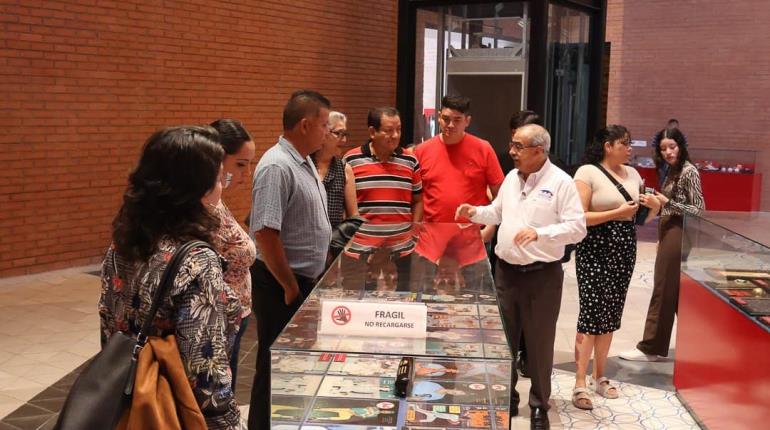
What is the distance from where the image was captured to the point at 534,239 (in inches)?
138

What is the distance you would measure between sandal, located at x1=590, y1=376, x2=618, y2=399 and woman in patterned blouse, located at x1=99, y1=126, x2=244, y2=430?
3.29 m

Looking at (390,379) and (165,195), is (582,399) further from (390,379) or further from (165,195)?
(165,195)

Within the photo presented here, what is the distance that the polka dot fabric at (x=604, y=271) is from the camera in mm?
4395

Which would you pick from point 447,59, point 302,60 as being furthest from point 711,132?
point 302,60

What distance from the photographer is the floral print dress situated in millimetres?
1714

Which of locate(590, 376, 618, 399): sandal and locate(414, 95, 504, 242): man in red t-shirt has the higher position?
locate(414, 95, 504, 242): man in red t-shirt

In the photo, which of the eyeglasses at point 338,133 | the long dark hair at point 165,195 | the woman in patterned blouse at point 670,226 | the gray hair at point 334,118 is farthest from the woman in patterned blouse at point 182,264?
the woman in patterned blouse at point 670,226

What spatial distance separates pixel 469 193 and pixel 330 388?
9.35 feet

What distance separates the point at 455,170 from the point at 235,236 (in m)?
2.14

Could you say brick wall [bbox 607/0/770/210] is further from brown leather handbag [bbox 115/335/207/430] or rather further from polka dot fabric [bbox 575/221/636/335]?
brown leather handbag [bbox 115/335/207/430]

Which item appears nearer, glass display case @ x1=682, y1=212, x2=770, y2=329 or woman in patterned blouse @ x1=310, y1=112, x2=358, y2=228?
glass display case @ x1=682, y1=212, x2=770, y2=329

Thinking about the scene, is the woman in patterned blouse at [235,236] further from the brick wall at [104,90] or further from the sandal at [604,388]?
the brick wall at [104,90]

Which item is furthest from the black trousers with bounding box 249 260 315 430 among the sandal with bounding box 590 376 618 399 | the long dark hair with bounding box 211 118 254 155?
the sandal with bounding box 590 376 618 399

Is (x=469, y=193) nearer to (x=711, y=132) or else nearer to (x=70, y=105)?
(x=70, y=105)
